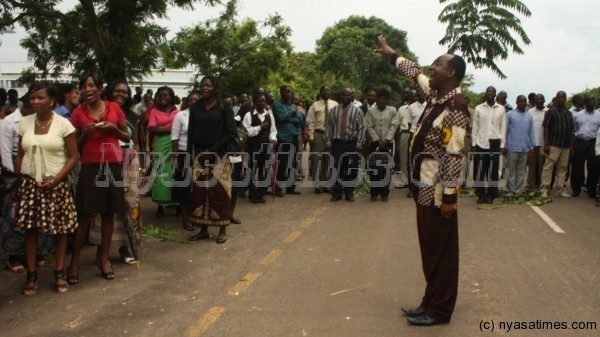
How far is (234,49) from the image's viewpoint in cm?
2111

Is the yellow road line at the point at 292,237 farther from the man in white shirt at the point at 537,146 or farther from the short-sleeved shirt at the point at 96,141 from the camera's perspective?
the man in white shirt at the point at 537,146

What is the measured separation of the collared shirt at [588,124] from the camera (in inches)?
455

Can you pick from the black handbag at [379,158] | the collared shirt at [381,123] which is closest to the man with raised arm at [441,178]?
the black handbag at [379,158]

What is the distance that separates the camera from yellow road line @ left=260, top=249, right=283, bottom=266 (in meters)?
6.66

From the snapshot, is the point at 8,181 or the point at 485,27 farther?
the point at 485,27

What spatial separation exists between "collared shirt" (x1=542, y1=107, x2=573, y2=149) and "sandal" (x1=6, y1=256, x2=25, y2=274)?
9.40 m

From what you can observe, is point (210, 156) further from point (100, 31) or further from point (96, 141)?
point (100, 31)

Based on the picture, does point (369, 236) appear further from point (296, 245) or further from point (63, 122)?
point (63, 122)

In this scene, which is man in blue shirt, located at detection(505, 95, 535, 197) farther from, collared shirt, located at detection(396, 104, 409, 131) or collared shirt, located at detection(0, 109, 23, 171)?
collared shirt, located at detection(0, 109, 23, 171)

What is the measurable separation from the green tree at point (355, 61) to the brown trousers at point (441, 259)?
3705 cm

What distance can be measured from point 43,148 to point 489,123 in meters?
7.60

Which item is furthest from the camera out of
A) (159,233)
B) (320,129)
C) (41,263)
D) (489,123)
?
(320,129)

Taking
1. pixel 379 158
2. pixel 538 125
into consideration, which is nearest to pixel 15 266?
pixel 379 158

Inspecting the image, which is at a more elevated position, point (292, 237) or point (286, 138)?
point (286, 138)
